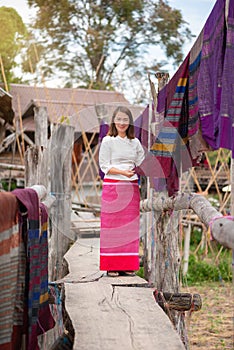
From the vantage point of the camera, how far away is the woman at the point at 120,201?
3652 millimetres

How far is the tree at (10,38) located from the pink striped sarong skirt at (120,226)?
41.4 ft

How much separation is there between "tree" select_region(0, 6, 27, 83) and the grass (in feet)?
34.8

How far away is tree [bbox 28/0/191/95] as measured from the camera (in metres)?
18.8

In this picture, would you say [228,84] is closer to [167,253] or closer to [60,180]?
[167,253]

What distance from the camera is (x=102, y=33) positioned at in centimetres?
1878

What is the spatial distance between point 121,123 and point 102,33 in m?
15.7

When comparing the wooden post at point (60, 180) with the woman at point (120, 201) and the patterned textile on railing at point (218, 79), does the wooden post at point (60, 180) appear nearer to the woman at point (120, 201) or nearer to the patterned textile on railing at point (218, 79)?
the woman at point (120, 201)

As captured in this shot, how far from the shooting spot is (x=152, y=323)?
2.24m

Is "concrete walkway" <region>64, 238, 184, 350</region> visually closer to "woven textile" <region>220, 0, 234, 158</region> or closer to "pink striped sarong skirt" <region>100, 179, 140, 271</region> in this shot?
"pink striped sarong skirt" <region>100, 179, 140, 271</region>

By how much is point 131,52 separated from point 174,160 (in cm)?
1610

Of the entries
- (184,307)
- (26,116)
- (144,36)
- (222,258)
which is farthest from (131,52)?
(184,307)

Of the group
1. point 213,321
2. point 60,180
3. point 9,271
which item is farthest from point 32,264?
point 213,321

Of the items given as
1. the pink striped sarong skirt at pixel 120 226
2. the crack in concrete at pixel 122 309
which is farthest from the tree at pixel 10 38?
the crack in concrete at pixel 122 309

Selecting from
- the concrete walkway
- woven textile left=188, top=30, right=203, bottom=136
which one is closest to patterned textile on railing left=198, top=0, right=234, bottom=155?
woven textile left=188, top=30, right=203, bottom=136
